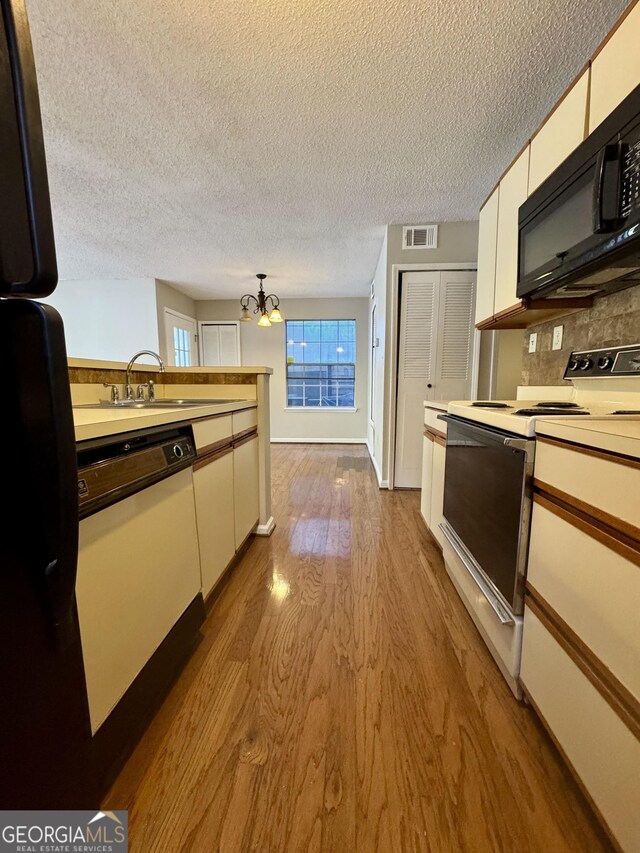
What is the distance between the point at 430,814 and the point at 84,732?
2.70 feet

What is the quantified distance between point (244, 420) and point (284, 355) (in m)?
3.90

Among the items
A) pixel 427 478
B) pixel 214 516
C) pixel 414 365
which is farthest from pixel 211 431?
pixel 414 365

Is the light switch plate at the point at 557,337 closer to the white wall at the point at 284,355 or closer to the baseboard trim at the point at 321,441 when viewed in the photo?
the white wall at the point at 284,355

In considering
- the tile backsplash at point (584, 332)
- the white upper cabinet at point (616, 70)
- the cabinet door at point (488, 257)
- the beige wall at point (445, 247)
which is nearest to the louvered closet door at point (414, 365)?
the beige wall at point (445, 247)

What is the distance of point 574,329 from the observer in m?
1.62

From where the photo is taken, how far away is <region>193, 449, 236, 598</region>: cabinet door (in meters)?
1.36

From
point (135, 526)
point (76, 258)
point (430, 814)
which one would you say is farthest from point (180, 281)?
point (430, 814)

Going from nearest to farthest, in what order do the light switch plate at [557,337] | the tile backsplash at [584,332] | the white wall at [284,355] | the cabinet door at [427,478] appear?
1. the tile backsplash at [584,332]
2. the light switch plate at [557,337]
3. the cabinet door at [427,478]
4. the white wall at [284,355]

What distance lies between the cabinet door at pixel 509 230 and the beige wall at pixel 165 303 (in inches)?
168

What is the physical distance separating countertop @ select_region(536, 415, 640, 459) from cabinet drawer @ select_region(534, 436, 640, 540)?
2 cm

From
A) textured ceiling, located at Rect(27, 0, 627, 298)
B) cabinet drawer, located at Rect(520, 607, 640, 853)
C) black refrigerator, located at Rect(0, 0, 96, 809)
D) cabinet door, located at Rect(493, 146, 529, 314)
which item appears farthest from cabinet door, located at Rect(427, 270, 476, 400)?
black refrigerator, located at Rect(0, 0, 96, 809)

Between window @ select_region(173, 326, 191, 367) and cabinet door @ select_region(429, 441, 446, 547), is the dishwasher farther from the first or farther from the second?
window @ select_region(173, 326, 191, 367)

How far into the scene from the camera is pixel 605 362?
1365 millimetres

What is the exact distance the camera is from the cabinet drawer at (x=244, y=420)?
180 centimetres
